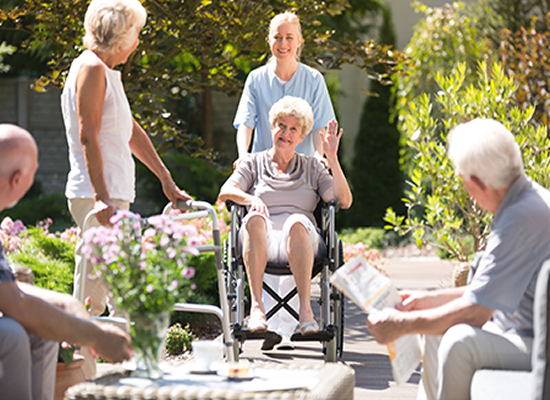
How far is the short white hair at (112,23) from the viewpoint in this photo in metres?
2.18

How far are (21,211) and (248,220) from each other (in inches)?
214

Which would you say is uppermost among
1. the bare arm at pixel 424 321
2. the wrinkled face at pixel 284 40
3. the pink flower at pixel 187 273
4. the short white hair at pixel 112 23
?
the wrinkled face at pixel 284 40

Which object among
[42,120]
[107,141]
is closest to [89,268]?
[107,141]

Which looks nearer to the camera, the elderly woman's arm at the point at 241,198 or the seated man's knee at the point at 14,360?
the seated man's knee at the point at 14,360

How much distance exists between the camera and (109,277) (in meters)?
1.50

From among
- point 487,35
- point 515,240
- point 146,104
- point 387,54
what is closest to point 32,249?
point 146,104

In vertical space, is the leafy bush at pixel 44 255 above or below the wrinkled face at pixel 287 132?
below

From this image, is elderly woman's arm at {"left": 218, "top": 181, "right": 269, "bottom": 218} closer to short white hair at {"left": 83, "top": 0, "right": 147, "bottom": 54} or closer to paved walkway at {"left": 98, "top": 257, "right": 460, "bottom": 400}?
paved walkway at {"left": 98, "top": 257, "right": 460, "bottom": 400}

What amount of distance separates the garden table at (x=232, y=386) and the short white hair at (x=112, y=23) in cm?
116

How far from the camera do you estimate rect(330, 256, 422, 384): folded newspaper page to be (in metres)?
1.68

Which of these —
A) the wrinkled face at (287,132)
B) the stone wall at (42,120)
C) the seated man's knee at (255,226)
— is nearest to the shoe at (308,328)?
the seated man's knee at (255,226)

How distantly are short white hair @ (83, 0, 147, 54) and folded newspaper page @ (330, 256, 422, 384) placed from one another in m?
1.15

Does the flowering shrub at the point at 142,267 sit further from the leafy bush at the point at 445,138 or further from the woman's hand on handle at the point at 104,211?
the leafy bush at the point at 445,138

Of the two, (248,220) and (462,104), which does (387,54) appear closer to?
(462,104)
